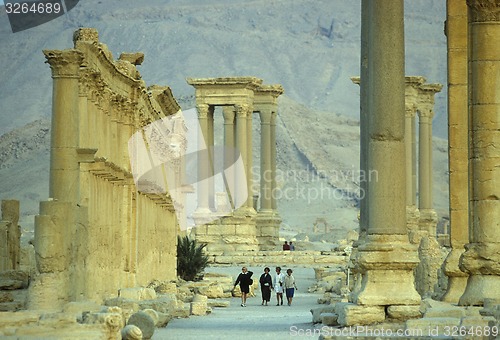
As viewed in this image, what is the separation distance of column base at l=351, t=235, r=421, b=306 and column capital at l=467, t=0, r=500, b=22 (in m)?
3.55

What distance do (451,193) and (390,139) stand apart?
9.95ft

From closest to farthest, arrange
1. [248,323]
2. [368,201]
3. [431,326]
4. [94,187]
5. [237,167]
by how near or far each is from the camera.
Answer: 1. [431,326]
2. [368,201]
3. [248,323]
4. [94,187]
5. [237,167]

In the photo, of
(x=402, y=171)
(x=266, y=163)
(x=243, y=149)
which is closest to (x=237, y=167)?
(x=243, y=149)

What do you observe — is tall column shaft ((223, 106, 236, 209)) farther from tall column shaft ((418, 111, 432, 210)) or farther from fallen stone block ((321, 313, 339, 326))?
fallen stone block ((321, 313, 339, 326))

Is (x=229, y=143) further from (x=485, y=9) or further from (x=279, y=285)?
(x=485, y=9)

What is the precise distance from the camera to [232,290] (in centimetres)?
4400

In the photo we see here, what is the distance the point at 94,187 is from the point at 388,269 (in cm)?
846

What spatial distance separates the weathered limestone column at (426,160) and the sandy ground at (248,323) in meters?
25.5

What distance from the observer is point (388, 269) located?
75.2 ft

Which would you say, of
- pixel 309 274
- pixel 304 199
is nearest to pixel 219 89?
pixel 309 274

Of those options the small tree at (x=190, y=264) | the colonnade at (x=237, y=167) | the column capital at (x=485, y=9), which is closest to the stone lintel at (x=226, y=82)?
the colonnade at (x=237, y=167)

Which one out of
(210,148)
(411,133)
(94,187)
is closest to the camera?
(94,187)

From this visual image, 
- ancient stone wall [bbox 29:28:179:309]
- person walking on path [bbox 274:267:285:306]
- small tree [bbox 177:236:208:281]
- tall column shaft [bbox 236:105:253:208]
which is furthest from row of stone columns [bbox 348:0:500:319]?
tall column shaft [bbox 236:105:253:208]

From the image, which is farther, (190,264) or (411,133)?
(411,133)
